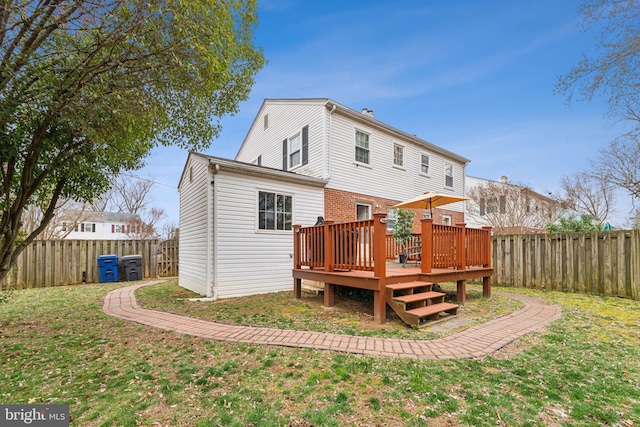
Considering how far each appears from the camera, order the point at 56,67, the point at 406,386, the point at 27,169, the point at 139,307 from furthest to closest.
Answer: the point at 139,307, the point at 27,169, the point at 56,67, the point at 406,386

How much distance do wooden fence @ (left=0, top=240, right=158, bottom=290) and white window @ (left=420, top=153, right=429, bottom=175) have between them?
12901 mm

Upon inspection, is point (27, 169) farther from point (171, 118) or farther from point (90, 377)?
point (90, 377)

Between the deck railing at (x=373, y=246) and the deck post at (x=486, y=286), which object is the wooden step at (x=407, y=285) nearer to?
the deck railing at (x=373, y=246)

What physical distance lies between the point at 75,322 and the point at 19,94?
4019 mm

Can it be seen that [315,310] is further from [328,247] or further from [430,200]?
[430,200]

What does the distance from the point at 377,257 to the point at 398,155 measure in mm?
8519

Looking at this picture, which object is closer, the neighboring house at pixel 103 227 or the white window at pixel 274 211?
the white window at pixel 274 211

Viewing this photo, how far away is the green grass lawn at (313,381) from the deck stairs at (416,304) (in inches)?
10.7

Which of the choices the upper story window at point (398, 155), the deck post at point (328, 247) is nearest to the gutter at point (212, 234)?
the deck post at point (328, 247)

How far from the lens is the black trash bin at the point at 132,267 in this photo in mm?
11586

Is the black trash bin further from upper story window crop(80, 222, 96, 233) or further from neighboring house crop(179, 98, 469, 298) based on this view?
upper story window crop(80, 222, 96, 233)

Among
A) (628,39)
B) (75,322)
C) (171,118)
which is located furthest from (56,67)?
(628,39)

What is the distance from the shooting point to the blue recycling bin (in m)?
11.1

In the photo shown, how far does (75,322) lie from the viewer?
548 cm
